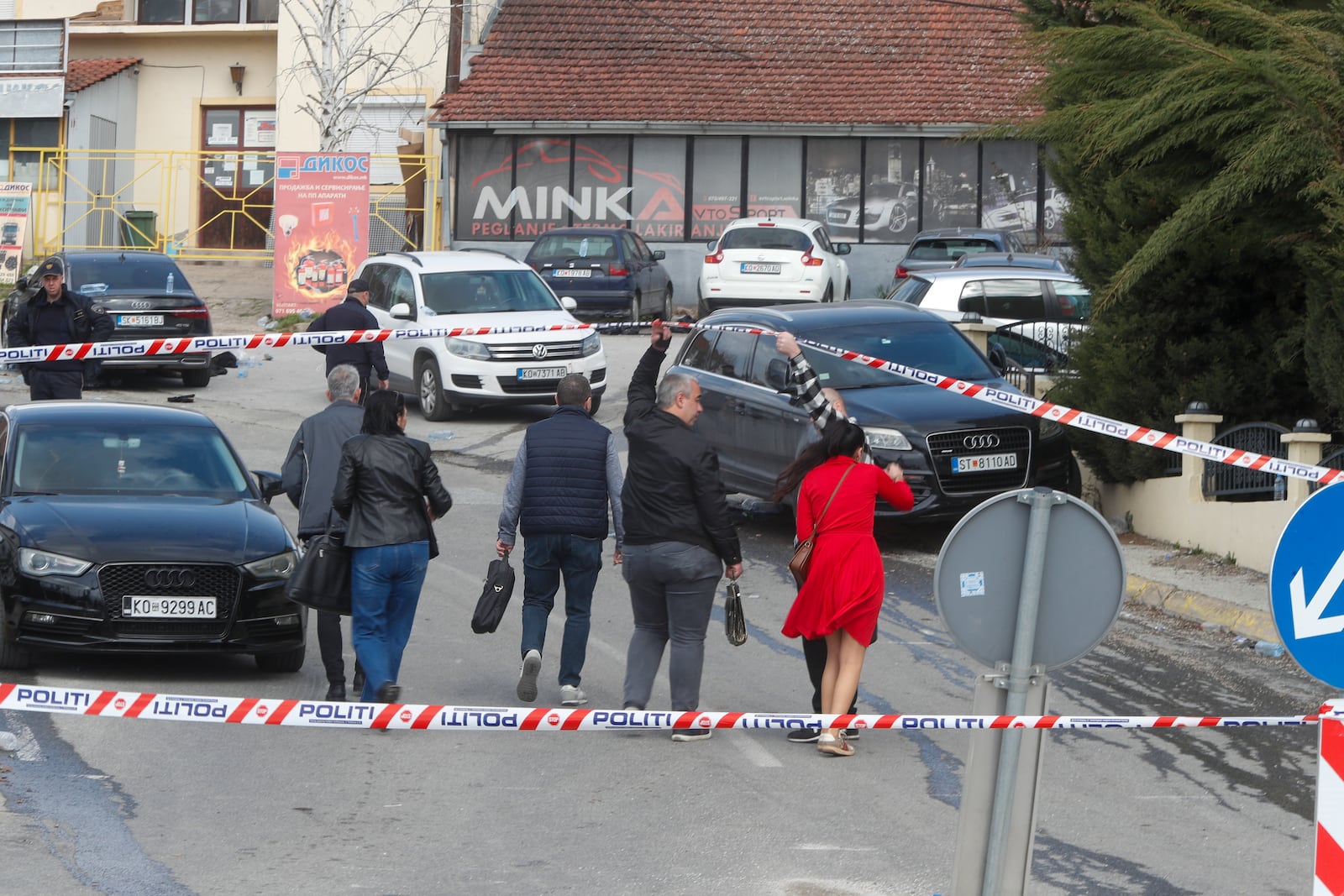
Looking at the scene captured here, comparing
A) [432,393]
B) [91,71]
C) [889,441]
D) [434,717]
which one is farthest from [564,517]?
[91,71]

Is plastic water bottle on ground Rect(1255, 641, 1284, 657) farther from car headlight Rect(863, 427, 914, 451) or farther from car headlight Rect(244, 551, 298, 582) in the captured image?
car headlight Rect(244, 551, 298, 582)

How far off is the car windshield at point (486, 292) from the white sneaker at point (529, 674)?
11.9 meters

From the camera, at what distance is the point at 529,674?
361 inches

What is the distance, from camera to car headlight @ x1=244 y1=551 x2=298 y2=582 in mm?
9500

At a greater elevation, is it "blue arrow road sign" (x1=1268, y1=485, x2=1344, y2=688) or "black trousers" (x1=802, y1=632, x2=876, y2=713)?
"blue arrow road sign" (x1=1268, y1=485, x2=1344, y2=688)

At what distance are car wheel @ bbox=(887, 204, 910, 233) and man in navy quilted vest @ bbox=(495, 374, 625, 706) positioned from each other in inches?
1013

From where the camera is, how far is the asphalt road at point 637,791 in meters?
6.50

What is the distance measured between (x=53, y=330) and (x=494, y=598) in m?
6.90

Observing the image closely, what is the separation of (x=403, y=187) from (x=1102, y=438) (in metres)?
24.0

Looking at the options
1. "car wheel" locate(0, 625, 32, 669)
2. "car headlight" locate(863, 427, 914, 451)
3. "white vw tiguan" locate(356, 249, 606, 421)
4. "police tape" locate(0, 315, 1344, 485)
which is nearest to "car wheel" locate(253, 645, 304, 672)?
"car wheel" locate(0, 625, 32, 669)

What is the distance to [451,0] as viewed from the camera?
125 ft

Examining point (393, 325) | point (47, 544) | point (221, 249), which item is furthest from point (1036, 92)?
point (221, 249)

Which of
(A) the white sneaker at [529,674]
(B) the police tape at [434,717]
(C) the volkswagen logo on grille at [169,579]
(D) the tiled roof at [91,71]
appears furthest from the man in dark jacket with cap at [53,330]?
(D) the tiled roof at [91,71]

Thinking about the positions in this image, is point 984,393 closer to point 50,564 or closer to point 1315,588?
point 50,564
